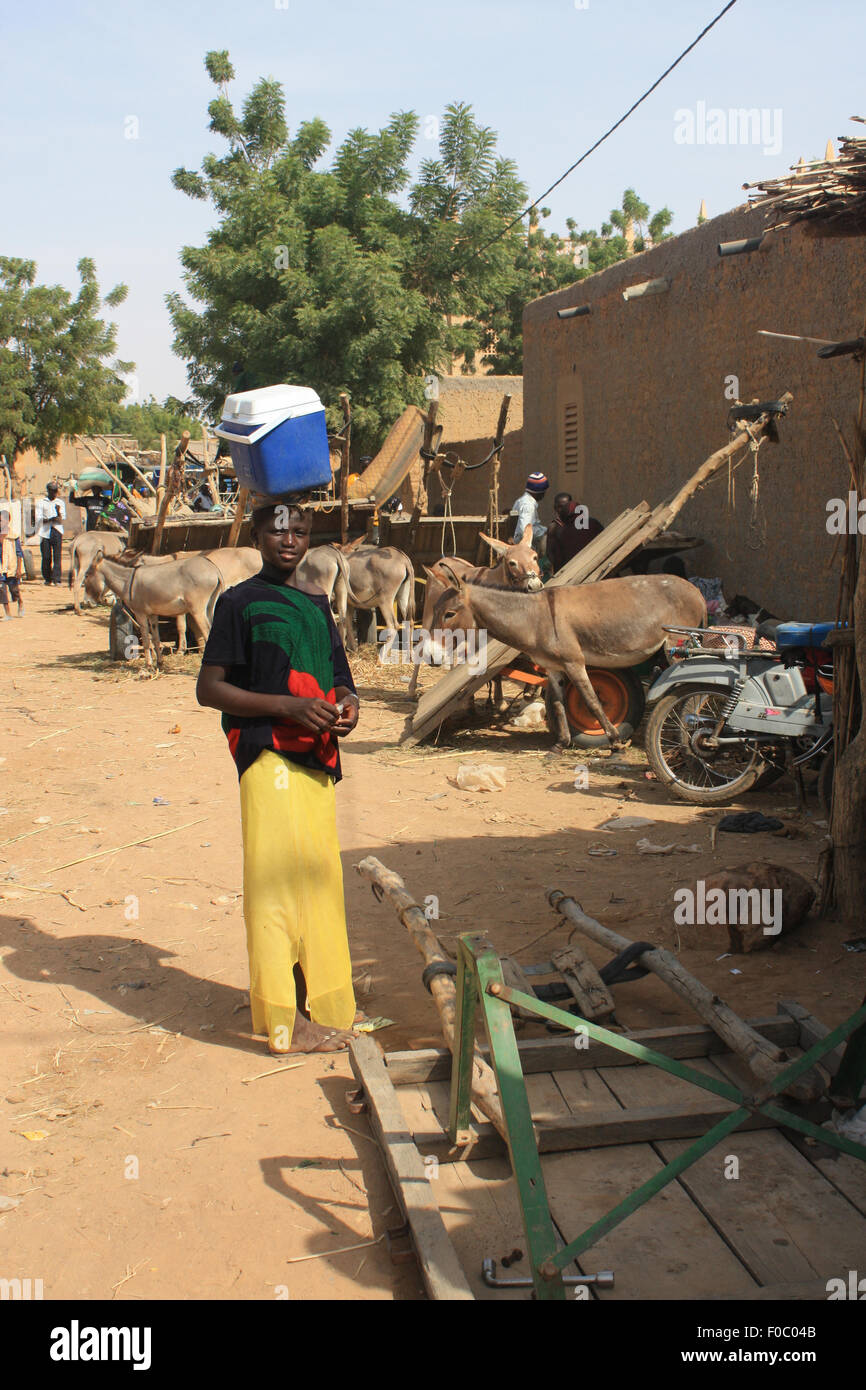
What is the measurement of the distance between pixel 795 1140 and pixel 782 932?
189cm

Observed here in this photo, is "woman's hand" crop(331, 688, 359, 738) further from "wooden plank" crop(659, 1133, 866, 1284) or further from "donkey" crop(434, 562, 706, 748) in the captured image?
"donkey" crop(434, 562, 706, 748)

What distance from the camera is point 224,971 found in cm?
475

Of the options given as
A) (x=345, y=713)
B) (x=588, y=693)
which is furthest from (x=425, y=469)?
(x=345, y=713)

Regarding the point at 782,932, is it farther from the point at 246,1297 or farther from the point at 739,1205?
the point at 246,1297

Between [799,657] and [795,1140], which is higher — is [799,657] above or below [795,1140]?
above

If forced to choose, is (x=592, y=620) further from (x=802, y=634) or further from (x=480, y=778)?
(x=802, y=634)

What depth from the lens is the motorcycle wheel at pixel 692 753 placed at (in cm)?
713

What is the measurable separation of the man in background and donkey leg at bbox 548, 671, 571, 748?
119 inches

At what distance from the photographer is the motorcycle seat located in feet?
21.1

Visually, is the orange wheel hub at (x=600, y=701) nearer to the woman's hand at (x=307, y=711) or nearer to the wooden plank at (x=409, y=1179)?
the woman's hand at (x=307, y=711)

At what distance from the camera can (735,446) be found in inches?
328

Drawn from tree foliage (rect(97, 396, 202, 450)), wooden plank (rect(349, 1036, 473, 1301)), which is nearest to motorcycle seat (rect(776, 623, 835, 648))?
wooden plank (rect(349, 1036, 473, 1301))

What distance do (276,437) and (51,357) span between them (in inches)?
1166

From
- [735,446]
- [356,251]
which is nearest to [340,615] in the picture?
[735,446]
